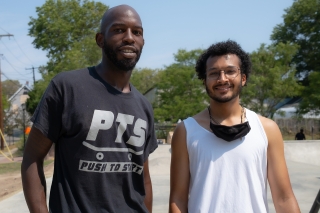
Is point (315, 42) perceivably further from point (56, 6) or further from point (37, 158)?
point (37, 158)

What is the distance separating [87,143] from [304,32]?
48.7m

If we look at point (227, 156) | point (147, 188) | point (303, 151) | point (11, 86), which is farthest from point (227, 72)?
point (11, 86)

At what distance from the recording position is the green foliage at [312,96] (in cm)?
3469

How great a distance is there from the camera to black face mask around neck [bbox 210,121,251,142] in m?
2.68

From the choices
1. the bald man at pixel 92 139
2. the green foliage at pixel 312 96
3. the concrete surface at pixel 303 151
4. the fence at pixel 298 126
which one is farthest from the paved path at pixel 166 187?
the fence at pixel 298 126

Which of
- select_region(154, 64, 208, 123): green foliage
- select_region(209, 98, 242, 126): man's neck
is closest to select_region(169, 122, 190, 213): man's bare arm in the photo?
select_region(209, 98, 242, 126): man's neck

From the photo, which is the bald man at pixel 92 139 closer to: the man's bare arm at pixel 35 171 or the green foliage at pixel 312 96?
the man's bare arm at pixel 35 171

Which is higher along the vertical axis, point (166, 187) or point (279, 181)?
point (279, 181)

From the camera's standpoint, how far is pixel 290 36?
4909cm

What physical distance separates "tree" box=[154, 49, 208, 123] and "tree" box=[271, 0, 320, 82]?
Answer: 17637 millimetres

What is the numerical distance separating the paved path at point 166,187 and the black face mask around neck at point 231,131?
5263mm

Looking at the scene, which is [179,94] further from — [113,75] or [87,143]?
[87,143]

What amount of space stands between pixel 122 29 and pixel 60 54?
43353mm

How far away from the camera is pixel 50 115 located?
2279mm
